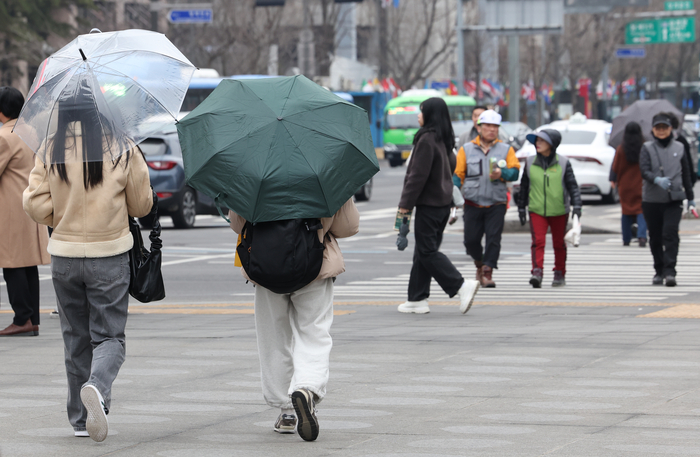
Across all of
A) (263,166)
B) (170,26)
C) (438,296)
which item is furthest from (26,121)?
(170,26)

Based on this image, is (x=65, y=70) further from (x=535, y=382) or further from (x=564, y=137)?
(x=564, y=137)

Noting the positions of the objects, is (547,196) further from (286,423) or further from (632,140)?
(286,423)

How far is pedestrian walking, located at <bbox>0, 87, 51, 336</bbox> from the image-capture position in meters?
9.02

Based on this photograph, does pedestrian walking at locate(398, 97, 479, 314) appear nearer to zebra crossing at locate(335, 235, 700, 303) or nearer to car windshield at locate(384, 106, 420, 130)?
zebra crossing at locate(335, 235, 700, 303)

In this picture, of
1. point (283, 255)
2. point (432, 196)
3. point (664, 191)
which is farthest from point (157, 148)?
point (283, 255)

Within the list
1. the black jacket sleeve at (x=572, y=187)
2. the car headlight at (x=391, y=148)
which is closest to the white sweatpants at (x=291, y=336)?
the black jacket sleeve at (x=572, y=187)

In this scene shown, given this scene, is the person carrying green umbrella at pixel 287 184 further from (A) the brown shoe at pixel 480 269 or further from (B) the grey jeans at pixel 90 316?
(A) the brown shoe at pixel 480 269

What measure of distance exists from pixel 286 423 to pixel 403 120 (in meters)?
45.4

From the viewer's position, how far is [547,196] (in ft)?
40.2

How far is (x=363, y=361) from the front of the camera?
7.91 metres

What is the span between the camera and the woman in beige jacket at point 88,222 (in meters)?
5.64

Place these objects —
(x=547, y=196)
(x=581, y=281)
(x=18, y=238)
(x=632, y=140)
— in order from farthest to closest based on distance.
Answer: (x=632, y=140) < (x=581, y=281) < (x=547, y=196) < (x=18, y=238)

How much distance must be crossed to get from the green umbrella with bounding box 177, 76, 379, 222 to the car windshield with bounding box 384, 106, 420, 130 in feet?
147

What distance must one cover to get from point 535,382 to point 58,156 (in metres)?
3.06
